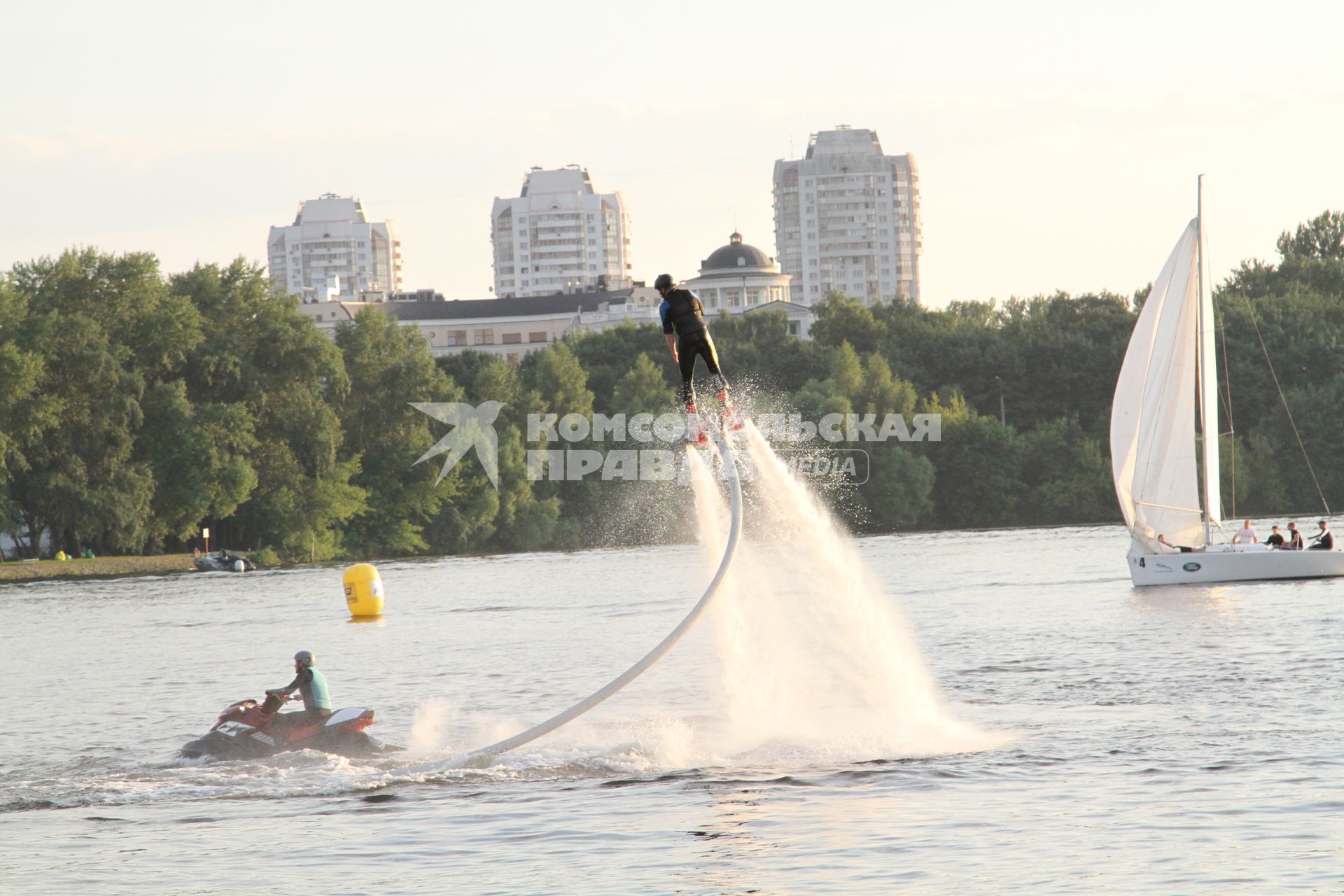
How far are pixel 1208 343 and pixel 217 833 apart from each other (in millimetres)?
49126

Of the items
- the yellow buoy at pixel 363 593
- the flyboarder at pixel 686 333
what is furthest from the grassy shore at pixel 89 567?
the flyboarder at pixel 686 333

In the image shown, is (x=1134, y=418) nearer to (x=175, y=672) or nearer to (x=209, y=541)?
(x=175, y=672)

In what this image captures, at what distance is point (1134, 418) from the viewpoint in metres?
62.0

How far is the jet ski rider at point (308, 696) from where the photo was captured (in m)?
28.9

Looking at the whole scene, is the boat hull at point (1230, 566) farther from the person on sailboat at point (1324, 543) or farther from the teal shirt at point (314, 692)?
the teal shirt at point (314, 692)

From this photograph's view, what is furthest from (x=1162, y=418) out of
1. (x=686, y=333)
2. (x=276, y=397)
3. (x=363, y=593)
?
(x=276, y=397)

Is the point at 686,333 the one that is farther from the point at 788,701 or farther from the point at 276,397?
the point at 276,397

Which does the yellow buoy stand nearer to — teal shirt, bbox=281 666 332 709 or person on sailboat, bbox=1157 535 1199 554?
person on sailboat, bbox=1157 535 1199 554

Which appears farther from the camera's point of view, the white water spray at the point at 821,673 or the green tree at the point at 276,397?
the green tree at the point at 276,397

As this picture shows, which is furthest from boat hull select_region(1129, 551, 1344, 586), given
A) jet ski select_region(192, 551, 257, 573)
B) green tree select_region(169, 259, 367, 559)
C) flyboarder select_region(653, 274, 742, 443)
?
green tree select_region(169, 259, 367, 559)

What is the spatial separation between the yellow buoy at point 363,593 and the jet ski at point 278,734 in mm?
34164

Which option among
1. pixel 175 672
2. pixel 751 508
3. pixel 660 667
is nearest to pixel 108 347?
pixel 751 508

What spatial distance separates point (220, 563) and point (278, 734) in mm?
74065

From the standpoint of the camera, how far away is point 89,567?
95.6 metres
